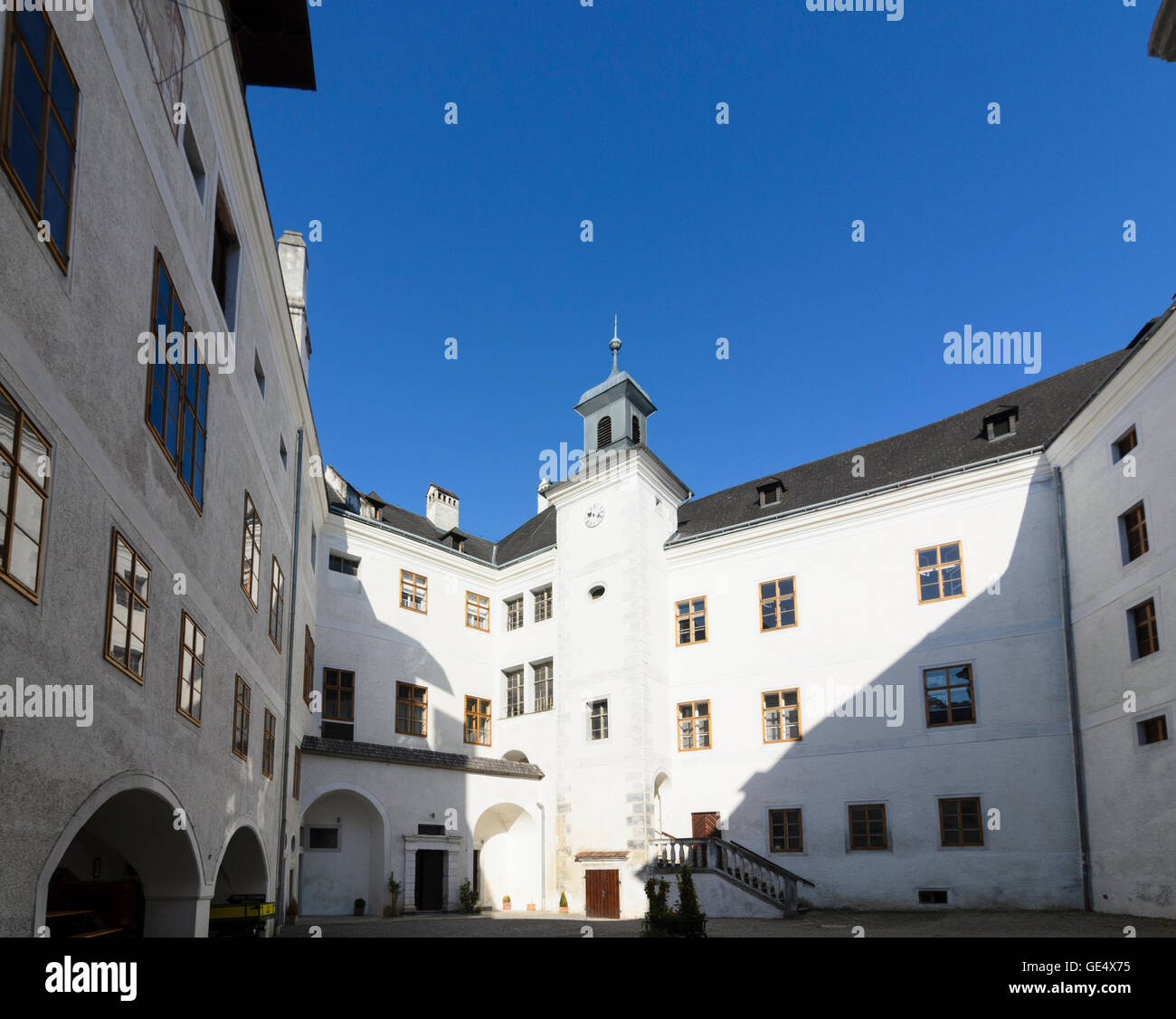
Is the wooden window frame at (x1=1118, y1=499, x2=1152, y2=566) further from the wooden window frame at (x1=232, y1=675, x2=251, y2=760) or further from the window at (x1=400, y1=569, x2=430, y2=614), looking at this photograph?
the window at (x1=400, y1=569, x2=430, y2=614)

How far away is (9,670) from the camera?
19.1 ft

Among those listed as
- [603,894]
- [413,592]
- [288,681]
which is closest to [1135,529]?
[603,894]

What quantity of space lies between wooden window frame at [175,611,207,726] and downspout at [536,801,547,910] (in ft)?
58.6

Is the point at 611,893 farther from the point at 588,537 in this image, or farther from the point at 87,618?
the point at 87,618

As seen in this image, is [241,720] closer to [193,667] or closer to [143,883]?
[143,883]

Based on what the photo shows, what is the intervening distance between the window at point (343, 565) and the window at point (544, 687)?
20.6 ft

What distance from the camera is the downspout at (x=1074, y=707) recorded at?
2019 cm

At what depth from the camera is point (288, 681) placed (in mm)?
19406

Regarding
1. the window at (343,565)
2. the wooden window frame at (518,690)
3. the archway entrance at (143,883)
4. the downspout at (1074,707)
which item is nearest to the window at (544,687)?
the wooden window frame at (518,690)

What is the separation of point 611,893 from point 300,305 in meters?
16.3

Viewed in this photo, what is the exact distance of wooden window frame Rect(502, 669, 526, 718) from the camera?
30438mm

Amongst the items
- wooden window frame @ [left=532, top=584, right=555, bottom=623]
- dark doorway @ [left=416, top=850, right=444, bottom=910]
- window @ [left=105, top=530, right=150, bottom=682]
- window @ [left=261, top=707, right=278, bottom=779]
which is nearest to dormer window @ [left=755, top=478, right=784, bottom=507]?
wooden window frame @ [left=532, top=584, right=555, bottom=623]

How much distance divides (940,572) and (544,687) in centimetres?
1211
